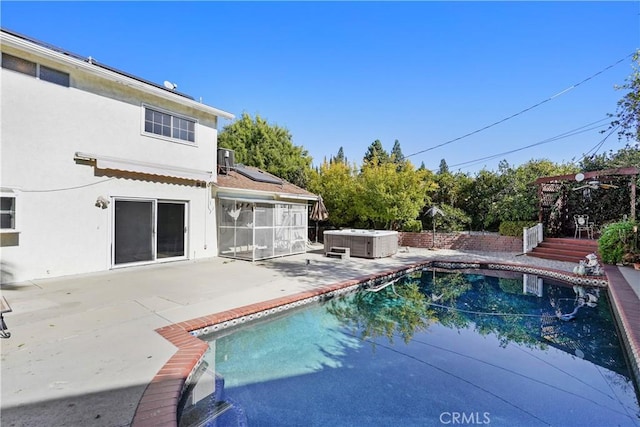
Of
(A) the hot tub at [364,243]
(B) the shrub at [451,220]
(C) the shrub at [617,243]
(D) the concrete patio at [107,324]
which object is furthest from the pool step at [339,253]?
(C) the shrub at [617,243]

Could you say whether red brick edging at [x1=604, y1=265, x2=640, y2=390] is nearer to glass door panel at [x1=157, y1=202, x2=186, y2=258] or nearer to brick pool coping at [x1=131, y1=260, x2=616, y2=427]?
brick pool coping at [x1=131, y1=260, x2=616, y2=427]

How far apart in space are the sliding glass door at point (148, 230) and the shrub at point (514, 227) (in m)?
18.0

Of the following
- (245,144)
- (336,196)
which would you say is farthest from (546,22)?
(245,144)

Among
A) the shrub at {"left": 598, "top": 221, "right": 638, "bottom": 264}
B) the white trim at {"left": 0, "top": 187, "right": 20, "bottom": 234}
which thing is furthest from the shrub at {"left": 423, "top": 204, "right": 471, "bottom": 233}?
the white trim at {"left": 0, "top": 187, "right": 20, "bottom": 234}

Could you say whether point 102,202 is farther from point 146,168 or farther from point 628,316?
point 628,316

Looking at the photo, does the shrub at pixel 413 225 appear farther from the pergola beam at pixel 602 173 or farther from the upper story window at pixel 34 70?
the upper story window at pixel 34 70

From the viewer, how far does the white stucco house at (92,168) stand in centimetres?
886

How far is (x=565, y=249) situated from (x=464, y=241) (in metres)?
5.12

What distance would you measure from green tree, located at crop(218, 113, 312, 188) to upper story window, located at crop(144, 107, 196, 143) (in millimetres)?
19108

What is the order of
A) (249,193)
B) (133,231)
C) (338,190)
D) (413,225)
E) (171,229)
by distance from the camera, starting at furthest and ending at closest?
(338,190) → (413,225) → (249,193) → (171,229) → (133,231)

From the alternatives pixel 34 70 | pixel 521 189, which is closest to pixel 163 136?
pixel 34 70

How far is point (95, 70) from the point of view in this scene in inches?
401

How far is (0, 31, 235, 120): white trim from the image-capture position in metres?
8.52

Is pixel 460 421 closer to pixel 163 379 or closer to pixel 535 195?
pixel 163 379
